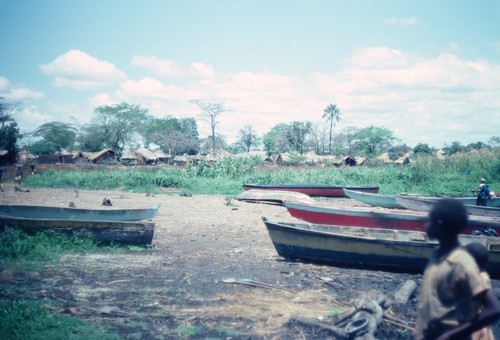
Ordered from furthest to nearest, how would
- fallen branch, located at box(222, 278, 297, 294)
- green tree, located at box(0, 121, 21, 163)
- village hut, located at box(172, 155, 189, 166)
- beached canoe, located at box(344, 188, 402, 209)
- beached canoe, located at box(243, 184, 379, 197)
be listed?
1. village hut, located at box(172, 155, 189, 166)
2. green tree, located at box(0, 121, 21, 163)
3. beached canoe, located at box(243, 184, 379, 197)
4. beached canoe, located at box(344, 188, 402, 209)
5. fallen branch, located at box(222, 278, 297, 294)

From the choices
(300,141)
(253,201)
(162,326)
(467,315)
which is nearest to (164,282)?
(162,326)

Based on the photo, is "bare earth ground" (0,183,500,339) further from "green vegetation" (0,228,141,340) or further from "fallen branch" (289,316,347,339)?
"green vegetation" (0,228,141,340)

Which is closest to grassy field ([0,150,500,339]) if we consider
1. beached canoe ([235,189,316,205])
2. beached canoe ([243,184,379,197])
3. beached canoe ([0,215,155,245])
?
beached canoe ([243,184,379,197])

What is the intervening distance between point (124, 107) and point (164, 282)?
234 ft

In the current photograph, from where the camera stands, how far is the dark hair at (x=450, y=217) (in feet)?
8.58

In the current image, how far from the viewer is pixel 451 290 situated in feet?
8.39

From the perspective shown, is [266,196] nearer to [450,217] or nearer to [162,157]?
[450,217]

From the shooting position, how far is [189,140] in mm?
71250

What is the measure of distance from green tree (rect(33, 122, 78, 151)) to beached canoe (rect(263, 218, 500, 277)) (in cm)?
7443

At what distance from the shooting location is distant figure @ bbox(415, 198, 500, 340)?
2.48 m

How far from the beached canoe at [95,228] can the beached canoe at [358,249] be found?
3.58m

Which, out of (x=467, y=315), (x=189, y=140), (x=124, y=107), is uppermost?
(x=124, y=107)

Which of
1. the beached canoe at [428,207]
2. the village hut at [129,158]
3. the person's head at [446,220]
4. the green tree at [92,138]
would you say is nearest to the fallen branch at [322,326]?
the person's head at [446,220]

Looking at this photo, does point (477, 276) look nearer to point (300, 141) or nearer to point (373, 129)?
point (300, 141)
